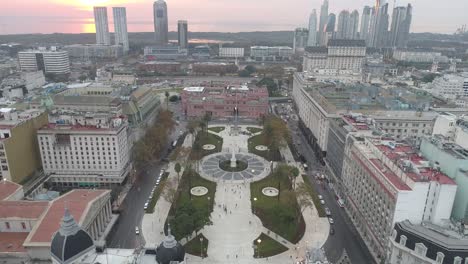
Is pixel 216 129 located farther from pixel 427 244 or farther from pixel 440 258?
pixel 440 258

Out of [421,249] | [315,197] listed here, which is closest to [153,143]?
[315,197]

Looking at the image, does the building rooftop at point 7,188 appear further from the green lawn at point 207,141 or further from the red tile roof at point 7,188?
the green lawn at point 207,141

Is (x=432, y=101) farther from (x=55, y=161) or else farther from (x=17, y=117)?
(x=17, y=117)

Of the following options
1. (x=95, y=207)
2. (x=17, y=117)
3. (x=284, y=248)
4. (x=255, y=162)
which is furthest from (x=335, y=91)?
(x=17, y=117)

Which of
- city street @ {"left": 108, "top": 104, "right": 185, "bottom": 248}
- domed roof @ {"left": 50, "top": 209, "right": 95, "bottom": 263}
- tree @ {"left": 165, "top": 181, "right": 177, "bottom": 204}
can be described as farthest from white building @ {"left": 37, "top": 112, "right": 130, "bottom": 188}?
domed roof @ {"left": 50, "top": 209, "right": 95, "bottom": 263}

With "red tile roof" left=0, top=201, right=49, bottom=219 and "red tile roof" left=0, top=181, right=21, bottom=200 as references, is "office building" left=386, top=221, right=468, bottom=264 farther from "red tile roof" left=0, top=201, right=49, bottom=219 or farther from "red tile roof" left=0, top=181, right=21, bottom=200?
"red tile roof" left=0, top=181, right=21, bottom=200

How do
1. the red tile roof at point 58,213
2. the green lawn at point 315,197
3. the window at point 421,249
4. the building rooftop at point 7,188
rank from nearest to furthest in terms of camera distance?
the window at point 421,249, the red tile roof at point 58,213, the building rooftop at point 7,188, the green lawn at point 315,197

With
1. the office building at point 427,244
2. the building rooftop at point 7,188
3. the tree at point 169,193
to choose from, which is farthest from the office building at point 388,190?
the building rooftop at point 7,188
